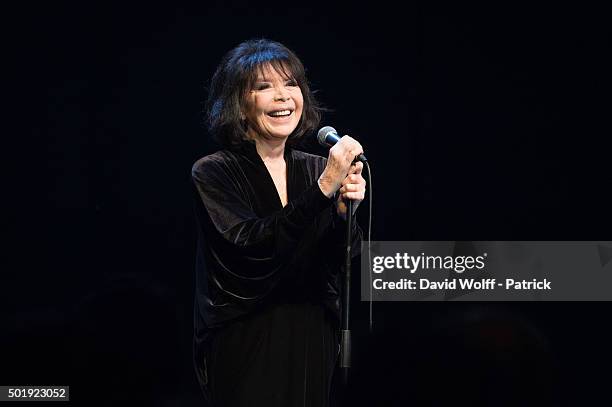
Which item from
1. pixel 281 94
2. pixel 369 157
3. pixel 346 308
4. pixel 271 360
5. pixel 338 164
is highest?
pixel 369 157

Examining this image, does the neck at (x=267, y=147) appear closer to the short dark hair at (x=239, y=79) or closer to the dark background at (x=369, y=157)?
the short dark hair at (x=239, y=79)

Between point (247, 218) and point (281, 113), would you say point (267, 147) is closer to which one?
point (281, 113)

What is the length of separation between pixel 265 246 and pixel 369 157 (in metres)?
1.44

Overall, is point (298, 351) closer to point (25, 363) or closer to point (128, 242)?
point (128, 242)

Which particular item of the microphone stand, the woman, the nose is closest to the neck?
the woman

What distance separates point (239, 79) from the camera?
199 cm

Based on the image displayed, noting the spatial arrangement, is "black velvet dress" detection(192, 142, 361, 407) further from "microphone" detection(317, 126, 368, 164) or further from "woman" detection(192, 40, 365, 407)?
"microphone" detection(317, 126, 368, 164)

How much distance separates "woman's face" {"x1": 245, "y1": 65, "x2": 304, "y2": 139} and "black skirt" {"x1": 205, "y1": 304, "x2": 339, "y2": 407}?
429 millimetres

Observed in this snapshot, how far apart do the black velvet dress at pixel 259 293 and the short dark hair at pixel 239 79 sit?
0.10 meters

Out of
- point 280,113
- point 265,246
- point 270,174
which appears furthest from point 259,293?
point 280,113

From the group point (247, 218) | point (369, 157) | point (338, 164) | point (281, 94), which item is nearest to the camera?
point (338, 164)

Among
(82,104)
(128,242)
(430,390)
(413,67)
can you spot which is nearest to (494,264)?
(430,390)

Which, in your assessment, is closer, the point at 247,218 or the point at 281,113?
the point at 247,218

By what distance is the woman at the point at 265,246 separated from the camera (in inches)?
70.7
